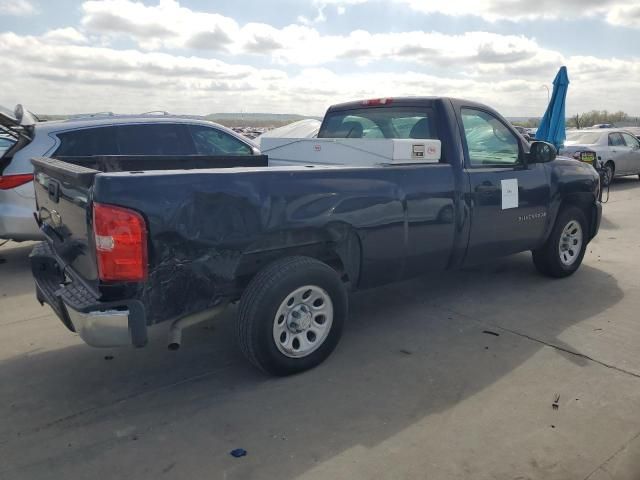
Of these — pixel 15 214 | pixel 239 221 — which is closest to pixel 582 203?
pixel 239 221

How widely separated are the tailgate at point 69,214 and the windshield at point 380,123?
2.70 m

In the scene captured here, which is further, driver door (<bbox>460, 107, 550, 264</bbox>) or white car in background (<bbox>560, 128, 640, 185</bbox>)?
white car in background (<bbox>560, 128, 640, 185</bbox>)

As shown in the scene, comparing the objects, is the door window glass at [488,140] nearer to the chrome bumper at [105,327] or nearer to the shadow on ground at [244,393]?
the shadow on ground at [244,393]

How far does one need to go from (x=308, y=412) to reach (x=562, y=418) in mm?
1465

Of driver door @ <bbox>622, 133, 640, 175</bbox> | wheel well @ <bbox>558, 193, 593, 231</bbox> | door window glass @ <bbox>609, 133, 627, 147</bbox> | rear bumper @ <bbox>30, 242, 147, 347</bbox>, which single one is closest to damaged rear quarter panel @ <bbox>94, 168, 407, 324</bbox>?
rear bumper @ <bbox>30, 242, 147, 347</bbox>

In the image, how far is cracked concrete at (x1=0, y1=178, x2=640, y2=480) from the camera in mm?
2691

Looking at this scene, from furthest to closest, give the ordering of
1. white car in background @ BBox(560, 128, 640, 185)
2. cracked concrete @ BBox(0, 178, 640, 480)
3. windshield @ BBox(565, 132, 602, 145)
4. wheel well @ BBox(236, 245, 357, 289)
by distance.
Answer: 1. windshield @ BBox(565, 132, 602, 145)
2. white car in background @ BBox(560, 128, 640, 185)
3. wheel well @ BBox(236, 245, 357, 289)
4. cracked concrete @ BBox(0, 178, 640, 480)

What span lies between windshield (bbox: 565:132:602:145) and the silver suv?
10.8 metres

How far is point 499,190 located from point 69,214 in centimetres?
343

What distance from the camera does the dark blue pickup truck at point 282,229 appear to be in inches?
114

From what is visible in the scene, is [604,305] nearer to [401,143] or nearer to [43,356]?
[401,143]

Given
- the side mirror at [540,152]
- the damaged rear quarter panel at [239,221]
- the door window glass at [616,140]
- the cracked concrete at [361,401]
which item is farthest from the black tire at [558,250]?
the door window glass at [616,140]

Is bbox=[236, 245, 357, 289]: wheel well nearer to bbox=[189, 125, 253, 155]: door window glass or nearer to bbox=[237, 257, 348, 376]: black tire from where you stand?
bbox=[237, 257, 348, 376]: black tire

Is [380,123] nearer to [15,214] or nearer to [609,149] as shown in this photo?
[15,214]
